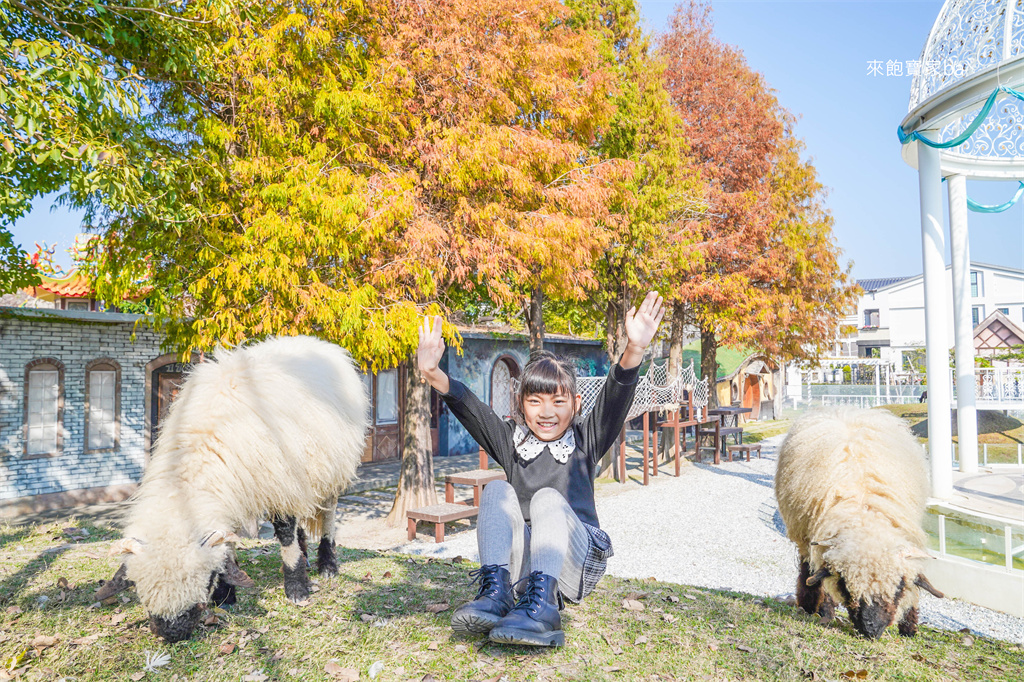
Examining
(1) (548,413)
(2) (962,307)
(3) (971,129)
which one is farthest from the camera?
(2) (962,307)

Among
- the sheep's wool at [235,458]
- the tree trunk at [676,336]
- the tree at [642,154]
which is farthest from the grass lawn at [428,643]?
the tree trunk at [676,336]

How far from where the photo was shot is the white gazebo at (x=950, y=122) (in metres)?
6.81

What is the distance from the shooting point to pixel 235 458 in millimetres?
4113

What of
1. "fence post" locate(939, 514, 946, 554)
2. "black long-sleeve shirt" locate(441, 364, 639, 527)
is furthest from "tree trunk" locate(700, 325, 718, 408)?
"black long-sleeve shirt" locate(441, 364, 639, 527)

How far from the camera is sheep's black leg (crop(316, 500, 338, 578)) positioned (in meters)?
5.16

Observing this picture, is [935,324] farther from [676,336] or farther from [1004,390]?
[676,336]

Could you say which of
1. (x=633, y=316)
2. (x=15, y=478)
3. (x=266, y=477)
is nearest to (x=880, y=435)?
(x=633, y=316)

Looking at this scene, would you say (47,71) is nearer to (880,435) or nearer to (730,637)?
(730,637)

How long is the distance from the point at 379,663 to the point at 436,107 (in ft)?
23.8

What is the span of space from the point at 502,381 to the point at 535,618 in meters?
16.8

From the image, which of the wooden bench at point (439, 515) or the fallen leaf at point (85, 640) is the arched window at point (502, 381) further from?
the fallen leaf at point (85, 640)

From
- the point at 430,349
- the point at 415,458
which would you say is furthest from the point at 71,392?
the point at 430,349

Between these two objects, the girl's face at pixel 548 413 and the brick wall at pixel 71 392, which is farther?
the brick wall at pixel 71 392

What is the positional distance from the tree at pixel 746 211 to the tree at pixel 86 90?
10.2 metres
